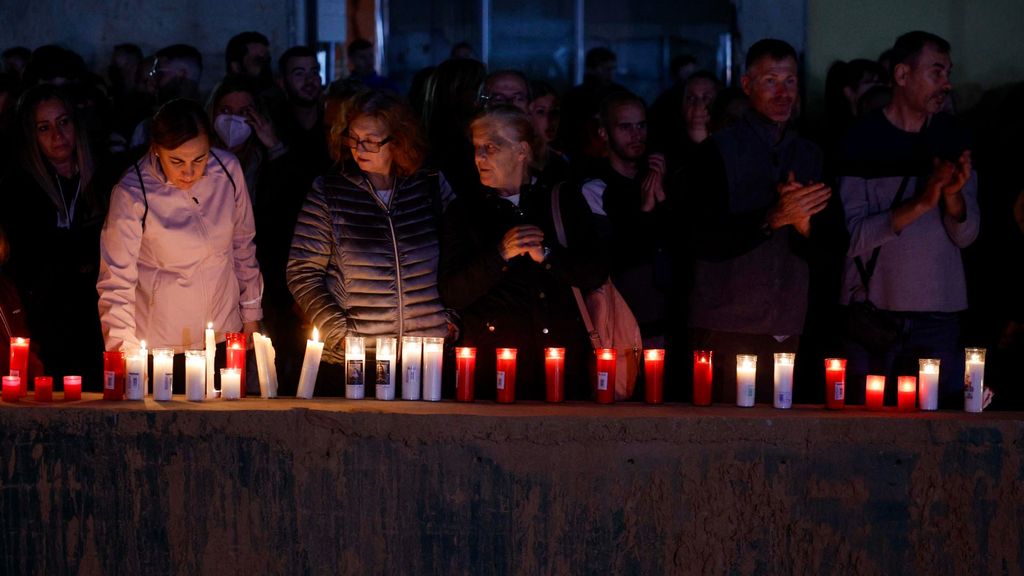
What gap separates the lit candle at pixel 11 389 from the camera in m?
4.88

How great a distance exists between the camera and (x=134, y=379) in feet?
16.0

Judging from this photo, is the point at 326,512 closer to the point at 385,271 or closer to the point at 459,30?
the point at 385,271

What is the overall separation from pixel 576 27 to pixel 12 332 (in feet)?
16.7

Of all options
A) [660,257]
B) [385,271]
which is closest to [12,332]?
[385,271]

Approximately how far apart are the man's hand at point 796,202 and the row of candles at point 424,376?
660mm

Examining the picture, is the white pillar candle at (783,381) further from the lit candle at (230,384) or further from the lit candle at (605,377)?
the lit candle at (230,384)

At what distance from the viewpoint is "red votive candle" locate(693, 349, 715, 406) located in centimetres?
496

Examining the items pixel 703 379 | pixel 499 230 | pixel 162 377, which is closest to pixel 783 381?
pixel 703 379

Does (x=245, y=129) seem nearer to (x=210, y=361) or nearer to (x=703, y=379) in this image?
(x=210, y=361)

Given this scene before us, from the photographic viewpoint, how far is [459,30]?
9.61m

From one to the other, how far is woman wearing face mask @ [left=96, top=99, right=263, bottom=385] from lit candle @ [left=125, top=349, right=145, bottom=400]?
33 centimetres

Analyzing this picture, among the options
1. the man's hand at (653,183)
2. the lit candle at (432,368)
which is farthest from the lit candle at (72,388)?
the man's hand at (653,183)

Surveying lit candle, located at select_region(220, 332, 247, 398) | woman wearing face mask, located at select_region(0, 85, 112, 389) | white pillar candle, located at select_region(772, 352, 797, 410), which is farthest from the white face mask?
white pillar candle, located at select_region(772, 352, 797, 410)

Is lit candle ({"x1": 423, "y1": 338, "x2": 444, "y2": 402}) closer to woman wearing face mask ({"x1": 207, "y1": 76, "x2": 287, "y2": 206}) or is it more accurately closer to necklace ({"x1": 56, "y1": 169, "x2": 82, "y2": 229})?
woman wearing face mask ({"x1": 207, "y1": 76, "x2": 287, "y2": 206})
